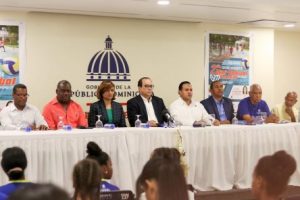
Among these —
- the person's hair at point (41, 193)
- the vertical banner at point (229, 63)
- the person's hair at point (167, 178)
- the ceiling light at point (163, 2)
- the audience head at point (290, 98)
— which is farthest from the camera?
the vertical banner at point (229, 63)

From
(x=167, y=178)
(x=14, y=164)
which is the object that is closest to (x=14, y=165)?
(x=14, y=164)

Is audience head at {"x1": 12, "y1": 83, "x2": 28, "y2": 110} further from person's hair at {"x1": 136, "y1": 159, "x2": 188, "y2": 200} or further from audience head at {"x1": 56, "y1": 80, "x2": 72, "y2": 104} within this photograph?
person's hair at {"x1": 136, "y1": 159, "x2": 188, "y2": 200}

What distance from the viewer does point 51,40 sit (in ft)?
23.3

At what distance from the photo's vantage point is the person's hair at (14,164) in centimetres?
280

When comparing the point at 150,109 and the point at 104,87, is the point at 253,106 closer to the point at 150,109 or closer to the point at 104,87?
the point at 150,109

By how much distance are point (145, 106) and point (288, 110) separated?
8.78ft

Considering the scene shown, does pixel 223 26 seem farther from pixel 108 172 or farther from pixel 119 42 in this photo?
pixel 108 172

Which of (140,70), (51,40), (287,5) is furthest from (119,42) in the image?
A: (287,5)

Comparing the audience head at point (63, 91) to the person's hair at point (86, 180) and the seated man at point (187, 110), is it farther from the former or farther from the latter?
the person's hair at point (86, 180)

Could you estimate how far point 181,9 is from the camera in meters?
6.91

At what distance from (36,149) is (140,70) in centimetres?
341

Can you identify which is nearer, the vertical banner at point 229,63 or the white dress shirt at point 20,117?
the white dress shirt at point 20,117

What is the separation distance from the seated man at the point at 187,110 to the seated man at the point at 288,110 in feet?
6.14

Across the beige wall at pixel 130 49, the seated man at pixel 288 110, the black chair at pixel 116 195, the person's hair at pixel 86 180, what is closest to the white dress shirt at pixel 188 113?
the beige wall at pixel 130 49
